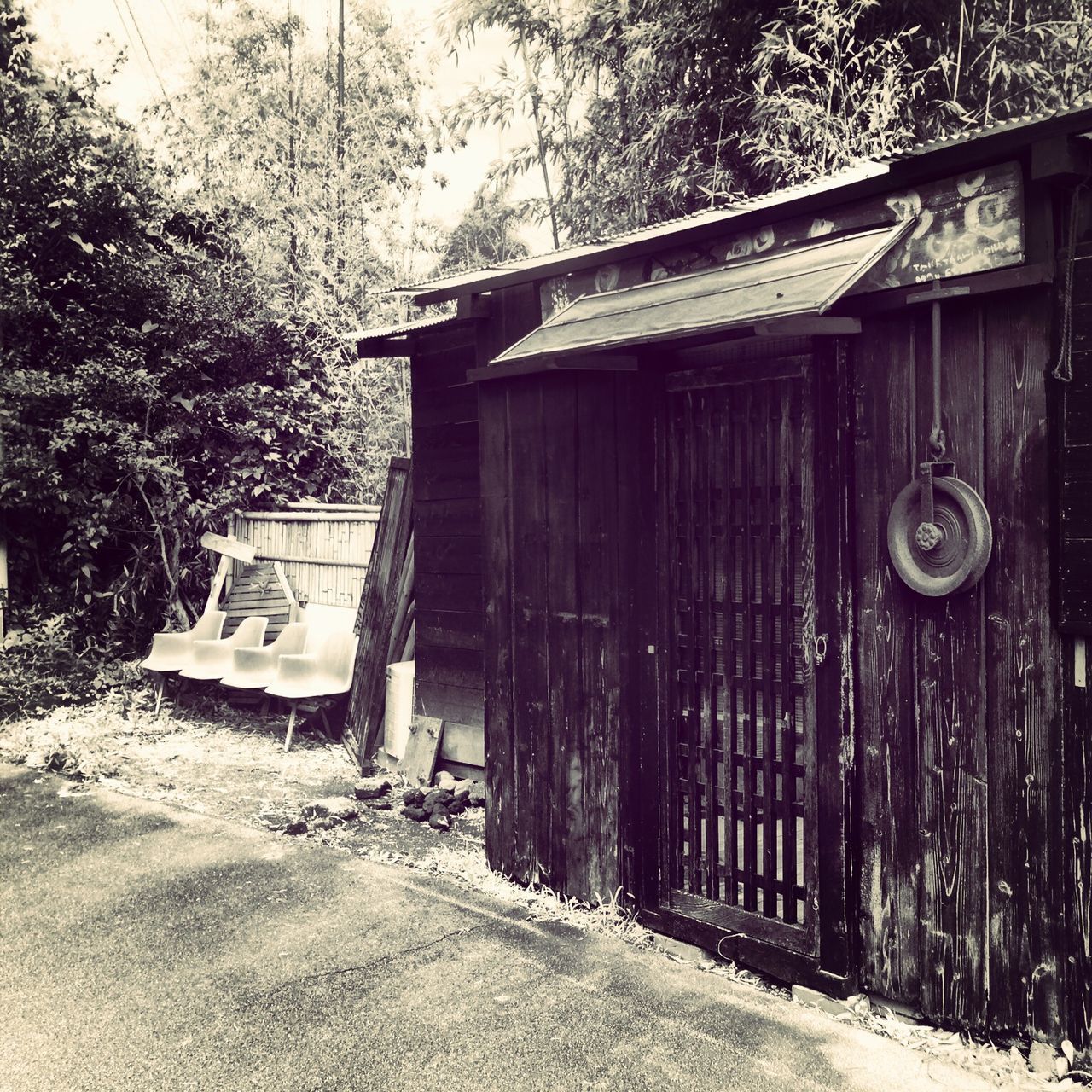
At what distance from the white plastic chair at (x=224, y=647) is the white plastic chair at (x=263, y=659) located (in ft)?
0.71

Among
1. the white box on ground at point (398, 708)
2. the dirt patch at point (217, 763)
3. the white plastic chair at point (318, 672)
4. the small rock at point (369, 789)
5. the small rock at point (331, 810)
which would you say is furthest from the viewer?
the white plastic chair at point (318, 672)

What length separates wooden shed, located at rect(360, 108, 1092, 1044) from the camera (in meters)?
2.91

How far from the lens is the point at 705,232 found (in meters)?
3.77

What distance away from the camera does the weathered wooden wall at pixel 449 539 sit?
641 cm

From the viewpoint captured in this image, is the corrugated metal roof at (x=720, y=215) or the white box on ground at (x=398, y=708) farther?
the white box on ground at (x=398, y=708)

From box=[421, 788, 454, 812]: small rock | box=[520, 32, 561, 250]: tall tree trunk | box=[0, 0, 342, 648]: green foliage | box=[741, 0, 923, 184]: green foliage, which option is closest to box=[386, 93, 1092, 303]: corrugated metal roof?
box=[421, 788, 454, 812]: small rock

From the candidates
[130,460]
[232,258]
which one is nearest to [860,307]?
[130,460]

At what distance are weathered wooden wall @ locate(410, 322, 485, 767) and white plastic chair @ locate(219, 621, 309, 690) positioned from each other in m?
1.47

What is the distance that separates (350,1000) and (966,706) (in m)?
2.44

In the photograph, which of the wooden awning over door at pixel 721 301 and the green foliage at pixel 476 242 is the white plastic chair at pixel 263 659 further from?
the green foliage at pixel 476 242

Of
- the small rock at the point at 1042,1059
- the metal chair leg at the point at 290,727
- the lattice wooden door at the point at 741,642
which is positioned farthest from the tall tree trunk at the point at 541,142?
the small rock at the point at 1042,1059

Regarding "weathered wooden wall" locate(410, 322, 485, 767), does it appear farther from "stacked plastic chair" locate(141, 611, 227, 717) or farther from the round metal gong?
the round metal gong

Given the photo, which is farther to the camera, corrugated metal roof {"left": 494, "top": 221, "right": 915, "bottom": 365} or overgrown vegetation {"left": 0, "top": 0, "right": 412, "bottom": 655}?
overgrown vegetation {"left": 0, "top": 0, "right": 412, "bottom": 655}

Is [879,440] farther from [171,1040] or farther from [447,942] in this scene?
[171,1040]
